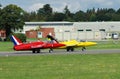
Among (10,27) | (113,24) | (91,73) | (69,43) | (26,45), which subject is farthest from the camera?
(113,24)

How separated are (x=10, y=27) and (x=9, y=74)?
99.7 m

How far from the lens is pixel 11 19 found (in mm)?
120062

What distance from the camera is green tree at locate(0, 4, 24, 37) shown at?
394 ft

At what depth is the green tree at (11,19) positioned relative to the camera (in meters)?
120

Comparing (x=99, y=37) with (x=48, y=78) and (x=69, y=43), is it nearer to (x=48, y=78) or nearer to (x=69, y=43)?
(x=69, y=43)

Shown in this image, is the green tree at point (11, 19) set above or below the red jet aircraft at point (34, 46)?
above

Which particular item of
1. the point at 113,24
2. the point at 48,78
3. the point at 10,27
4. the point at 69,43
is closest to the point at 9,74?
the point at 48,78

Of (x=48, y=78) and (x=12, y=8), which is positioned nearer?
(x=48, y=78)

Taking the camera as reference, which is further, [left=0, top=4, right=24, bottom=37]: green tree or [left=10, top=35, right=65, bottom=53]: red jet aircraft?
[left=0, top=4, right=24, bottom=37]: green tree

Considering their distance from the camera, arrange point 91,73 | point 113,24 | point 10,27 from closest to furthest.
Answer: point 91,73 < point 10,27 < point 113,24

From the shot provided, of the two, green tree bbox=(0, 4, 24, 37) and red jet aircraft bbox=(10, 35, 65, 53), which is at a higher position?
green tree bbox=(0, 4, 24, 37)

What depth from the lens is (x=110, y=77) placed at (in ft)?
66.4

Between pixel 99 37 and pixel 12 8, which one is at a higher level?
pixel 12 8

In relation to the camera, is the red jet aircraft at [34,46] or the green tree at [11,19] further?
the green tree at [11,19]
